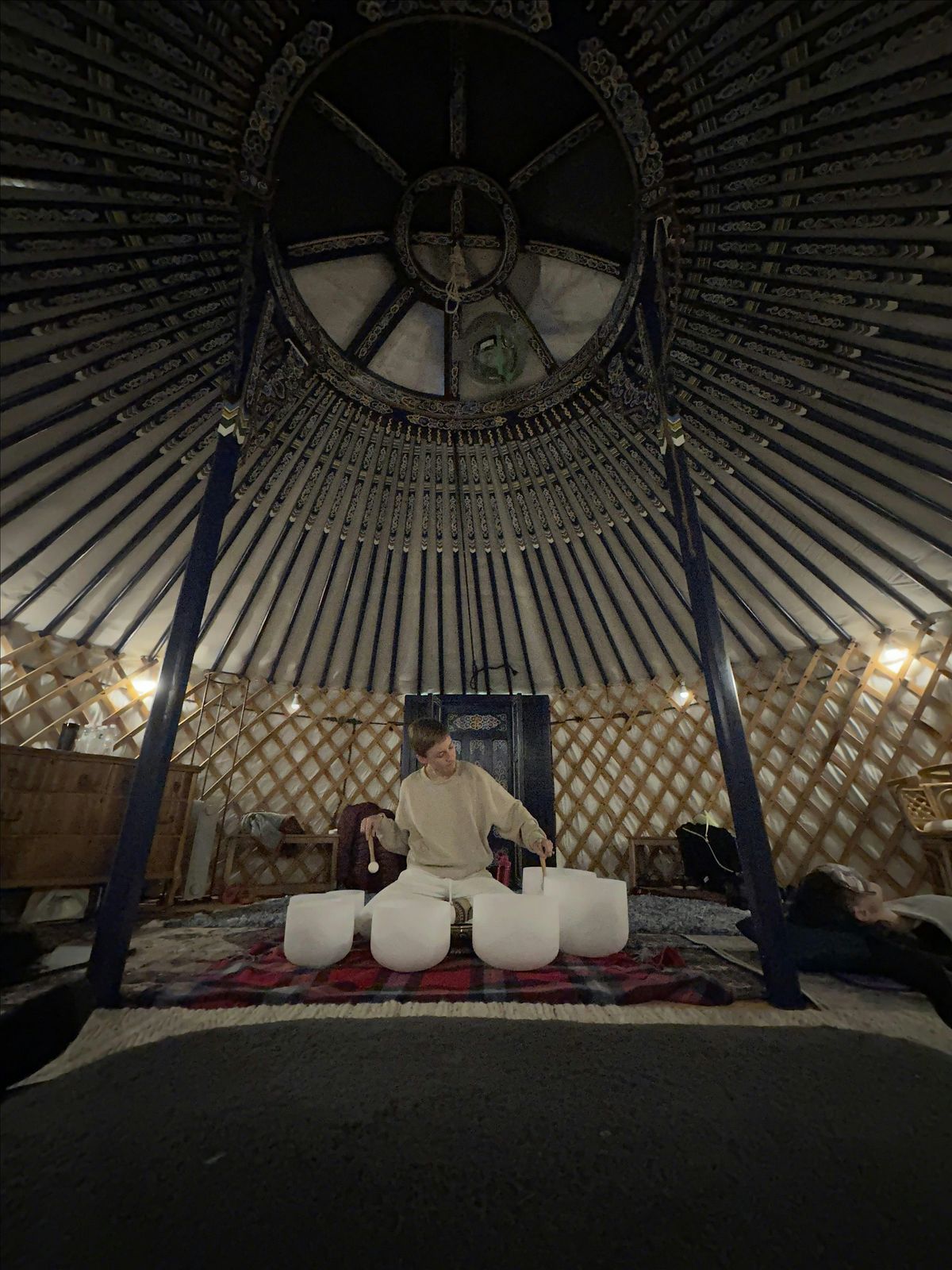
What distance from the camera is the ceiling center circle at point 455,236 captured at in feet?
6.55

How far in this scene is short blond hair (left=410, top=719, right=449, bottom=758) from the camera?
62.6 inches

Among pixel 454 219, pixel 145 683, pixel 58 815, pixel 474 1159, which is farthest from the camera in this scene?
pixel 145 683

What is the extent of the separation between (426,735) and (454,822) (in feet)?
0.98

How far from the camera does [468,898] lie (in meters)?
1.44

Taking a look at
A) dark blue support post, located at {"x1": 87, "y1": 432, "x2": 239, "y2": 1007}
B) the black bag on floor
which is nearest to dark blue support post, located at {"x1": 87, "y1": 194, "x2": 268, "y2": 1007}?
dark blue support post, located at {"x1": 87, "y1": 432, "x2": 239, "y2": 1007}

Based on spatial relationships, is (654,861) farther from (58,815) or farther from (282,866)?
(58,815)

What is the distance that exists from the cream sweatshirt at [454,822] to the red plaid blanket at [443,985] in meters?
0.33

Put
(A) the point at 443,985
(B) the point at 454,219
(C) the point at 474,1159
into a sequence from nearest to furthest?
(C) the point at 474,1159, (A) the point at 443,985, (B) the point at 454,219

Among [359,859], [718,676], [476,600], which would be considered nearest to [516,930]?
[718,676]

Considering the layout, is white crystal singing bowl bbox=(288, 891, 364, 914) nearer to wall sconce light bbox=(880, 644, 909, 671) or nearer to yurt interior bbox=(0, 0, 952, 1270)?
yurt interior bbox=(0, 0, 952, 1270)

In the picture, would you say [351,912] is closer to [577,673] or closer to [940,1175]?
[940,1175]

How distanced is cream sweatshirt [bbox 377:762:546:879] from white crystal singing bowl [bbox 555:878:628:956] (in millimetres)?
263

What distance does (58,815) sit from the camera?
2.19 feet

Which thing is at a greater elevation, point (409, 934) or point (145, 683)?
point (145, 683)
